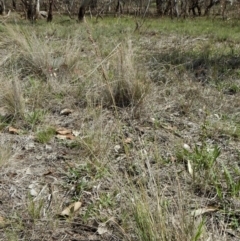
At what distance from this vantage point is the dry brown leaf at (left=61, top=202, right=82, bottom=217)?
5.44 ft

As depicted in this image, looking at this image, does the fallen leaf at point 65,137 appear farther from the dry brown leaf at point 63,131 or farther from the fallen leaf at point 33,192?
the fallen leaf at point 33,192

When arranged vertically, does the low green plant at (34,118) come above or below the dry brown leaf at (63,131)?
above

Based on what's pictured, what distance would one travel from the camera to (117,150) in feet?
7.37

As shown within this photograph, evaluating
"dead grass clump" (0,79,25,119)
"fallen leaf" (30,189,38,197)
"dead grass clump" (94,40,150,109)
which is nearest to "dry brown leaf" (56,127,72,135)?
"dead grass clump" (0,79,25,119)

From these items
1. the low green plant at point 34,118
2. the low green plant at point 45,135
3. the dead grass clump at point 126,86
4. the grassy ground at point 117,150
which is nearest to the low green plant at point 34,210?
the grassy ground at point 117,150

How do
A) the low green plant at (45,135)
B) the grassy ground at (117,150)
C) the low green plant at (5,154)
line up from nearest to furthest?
the grassy ground at (117,150) < the low green plant at (5,154) < the low green plant at (45,135)

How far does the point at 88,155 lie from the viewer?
215 centimetres

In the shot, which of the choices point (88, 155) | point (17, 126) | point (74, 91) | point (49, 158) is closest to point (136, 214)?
point (88, 155)

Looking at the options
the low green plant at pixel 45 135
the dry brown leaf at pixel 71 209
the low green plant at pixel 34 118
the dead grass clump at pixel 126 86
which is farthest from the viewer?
the dead grass clump at pixel 126 86

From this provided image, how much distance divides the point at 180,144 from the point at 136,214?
94 cm

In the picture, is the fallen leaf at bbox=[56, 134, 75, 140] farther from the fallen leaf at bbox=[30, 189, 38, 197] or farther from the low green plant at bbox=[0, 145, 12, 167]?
the fallen leaf at bbox=[30, 189, 38, 197]

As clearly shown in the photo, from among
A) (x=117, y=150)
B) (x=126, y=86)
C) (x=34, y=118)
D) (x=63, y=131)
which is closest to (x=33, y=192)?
(x=117, y=150)

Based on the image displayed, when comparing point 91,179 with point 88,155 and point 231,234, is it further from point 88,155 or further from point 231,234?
point 231,234

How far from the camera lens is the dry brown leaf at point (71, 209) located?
1.66 m
